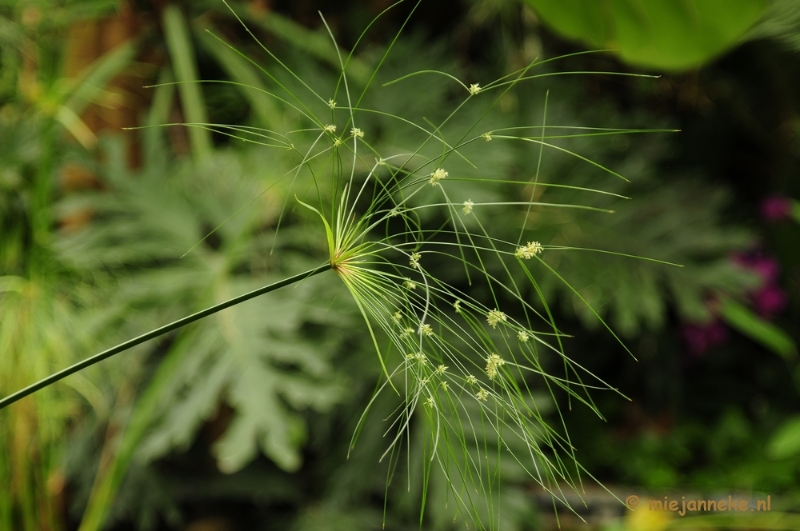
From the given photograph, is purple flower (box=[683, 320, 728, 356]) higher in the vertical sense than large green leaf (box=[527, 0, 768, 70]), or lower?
lower

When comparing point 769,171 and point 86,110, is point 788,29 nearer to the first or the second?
point 769,171

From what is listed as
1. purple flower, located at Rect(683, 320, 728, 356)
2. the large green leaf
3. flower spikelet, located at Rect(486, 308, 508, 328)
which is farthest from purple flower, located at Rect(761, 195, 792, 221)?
flower spikelet, located at Rect(486, 308, 508, 328)

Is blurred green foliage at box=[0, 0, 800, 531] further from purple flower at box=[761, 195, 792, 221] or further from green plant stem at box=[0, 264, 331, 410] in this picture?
green plant stem at box=[0, 264, 331, 410]

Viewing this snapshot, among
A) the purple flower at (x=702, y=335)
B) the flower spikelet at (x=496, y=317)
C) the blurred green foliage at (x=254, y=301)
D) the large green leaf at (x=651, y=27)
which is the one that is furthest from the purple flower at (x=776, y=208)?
A: the flower spikelet at (x=496, y=317)

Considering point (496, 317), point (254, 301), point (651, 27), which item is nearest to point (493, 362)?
point (496, 317)

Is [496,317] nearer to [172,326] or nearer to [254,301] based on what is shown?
[172,326]

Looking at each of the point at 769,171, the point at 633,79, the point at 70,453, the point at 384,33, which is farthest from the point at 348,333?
the point at 769,171
